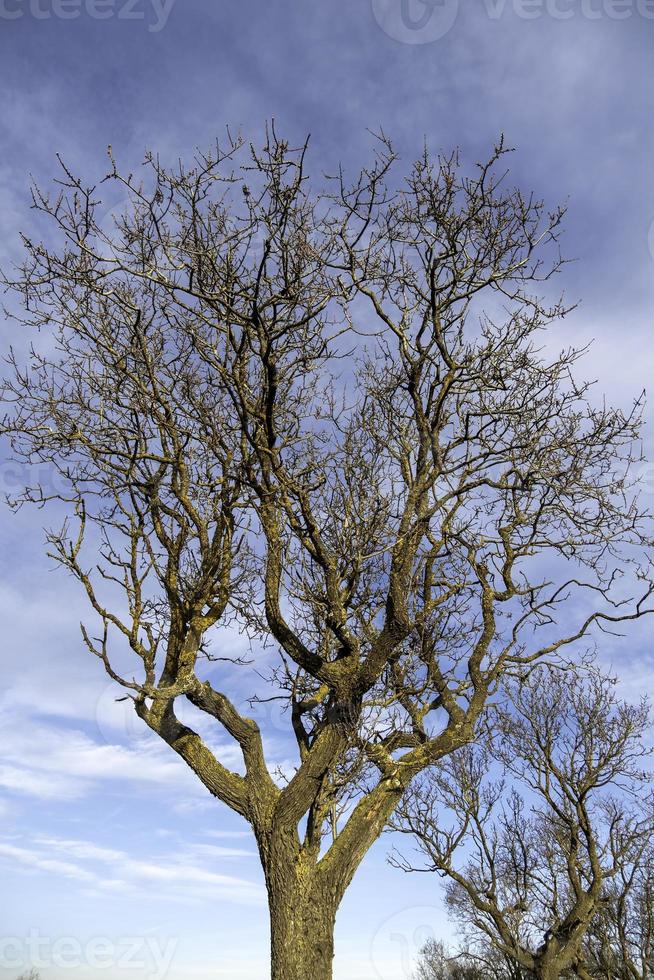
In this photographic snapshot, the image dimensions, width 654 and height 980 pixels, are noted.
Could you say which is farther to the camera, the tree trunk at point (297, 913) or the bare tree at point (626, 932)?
the bare tree at point (626, 932)

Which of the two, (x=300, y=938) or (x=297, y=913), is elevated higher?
(x=297, y=913)

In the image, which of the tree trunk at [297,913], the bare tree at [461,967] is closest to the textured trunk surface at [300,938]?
the tree trunk at [297,913]

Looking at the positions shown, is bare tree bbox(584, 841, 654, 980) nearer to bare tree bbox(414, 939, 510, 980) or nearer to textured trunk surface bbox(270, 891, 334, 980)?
bare tree bbox(414, 939, 510, 980)

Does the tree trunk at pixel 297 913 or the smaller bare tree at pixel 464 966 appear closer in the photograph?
the tree trunk at pixel 297 913

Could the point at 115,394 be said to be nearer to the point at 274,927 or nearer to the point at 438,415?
the point at 438,415

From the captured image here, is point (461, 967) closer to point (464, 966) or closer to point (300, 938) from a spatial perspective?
point (464, 966)

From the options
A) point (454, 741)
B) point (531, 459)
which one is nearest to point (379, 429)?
point (531, 459)

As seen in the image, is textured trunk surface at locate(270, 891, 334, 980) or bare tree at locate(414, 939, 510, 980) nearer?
textured trunk surface at locate(270, 891, 334, 980)

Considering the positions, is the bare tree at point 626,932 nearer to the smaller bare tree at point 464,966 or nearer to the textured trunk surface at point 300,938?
the smaller bare tree at point 464,966

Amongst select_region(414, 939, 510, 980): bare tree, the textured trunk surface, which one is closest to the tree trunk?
the textured trunk surface

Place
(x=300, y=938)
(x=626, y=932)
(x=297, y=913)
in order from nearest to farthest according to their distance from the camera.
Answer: (x=300, y=938)
(x=297, y=913)
(x=626, y=932)

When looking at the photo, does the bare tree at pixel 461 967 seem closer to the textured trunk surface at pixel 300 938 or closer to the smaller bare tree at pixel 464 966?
the smaller bare tree at pixel 464 966

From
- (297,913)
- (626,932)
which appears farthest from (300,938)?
(626,932)

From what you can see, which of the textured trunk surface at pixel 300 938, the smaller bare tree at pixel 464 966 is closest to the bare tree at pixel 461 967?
the smaller bare tree at pixel 464 966
